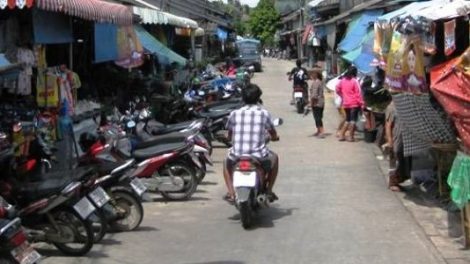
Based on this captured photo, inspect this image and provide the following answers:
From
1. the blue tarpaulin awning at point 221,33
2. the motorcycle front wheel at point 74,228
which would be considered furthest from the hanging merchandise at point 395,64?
the blue tarpaulin awning at point 221,33

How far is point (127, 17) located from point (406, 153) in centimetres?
Result: 476

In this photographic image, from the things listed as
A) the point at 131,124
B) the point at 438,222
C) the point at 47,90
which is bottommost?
the point at 438,222

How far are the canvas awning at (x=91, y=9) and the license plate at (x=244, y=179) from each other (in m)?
2.74

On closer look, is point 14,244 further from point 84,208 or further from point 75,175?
point 75,175

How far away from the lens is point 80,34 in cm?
1376

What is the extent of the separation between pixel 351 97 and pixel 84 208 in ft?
32.0

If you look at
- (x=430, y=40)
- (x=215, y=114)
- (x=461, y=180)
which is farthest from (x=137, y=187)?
(x=215, y=114)

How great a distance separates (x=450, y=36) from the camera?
8.28 m

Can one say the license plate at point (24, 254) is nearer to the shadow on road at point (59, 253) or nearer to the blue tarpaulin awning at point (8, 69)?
the shadow on road at point (59, 253)

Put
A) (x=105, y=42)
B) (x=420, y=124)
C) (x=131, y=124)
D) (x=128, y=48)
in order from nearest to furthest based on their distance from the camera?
1. (x=420, y=124)
2. (x=131, y=124)
3. (x=105, y=42)
4. (x=128, y=48)

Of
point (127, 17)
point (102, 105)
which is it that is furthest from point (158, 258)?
point (102, 105)

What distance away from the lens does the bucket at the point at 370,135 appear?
1579cm

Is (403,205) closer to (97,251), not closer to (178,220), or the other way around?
(178,220)

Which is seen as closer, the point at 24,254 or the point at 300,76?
the point at 24,254
